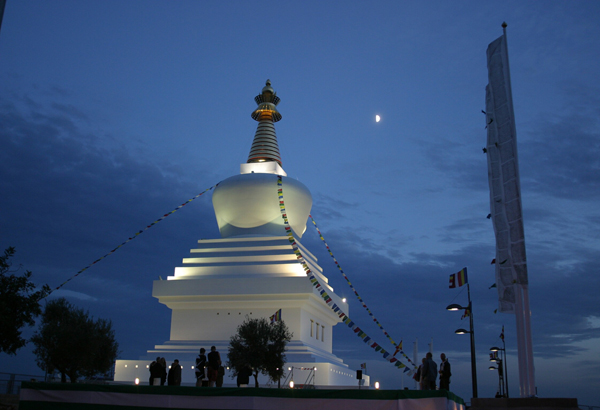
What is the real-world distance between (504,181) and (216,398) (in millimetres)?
8610

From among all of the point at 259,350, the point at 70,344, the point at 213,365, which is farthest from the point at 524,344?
the point at 70,344

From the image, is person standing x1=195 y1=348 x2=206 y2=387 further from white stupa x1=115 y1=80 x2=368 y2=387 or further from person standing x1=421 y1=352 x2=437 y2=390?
white stupa x1=115 y1=80 x2=368 y2=387

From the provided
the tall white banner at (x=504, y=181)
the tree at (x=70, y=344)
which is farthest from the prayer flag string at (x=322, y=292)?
the tree at (x=70, y=344)

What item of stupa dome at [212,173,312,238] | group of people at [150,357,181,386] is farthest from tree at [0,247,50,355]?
Answer: stupa dome at [212,173,312,238]

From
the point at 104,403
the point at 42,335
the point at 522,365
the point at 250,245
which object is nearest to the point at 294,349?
the point at 250,245

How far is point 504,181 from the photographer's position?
13.5 m

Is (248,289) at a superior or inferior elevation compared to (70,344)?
superior

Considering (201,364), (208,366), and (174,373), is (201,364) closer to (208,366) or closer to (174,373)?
(208,366)

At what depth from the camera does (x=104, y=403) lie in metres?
9.53

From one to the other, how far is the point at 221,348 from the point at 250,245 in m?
5.57

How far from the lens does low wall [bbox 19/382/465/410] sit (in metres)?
8.96

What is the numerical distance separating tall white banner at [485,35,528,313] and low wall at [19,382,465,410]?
13.8 ft

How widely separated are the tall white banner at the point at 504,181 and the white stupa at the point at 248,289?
36.9 feet

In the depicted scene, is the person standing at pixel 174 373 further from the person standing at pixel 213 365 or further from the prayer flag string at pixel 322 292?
the prayer flag string at pixel 322 292
